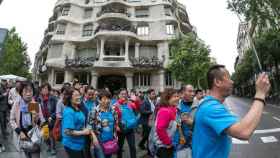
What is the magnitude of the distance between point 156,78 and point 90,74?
713cm

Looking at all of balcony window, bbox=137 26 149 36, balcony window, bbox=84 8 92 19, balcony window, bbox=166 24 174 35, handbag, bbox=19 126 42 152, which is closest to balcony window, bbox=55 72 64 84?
balcony window, bbox=84 8 92 19

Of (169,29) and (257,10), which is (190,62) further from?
(257,10)

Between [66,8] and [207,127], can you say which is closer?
[207,127]

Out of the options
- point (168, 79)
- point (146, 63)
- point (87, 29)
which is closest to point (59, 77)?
point (87, 29)

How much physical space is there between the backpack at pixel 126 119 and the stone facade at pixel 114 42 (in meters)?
25.3

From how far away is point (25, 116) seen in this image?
5.18 meters

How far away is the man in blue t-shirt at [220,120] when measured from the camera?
2.10 meters

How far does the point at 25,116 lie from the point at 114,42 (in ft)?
98.0

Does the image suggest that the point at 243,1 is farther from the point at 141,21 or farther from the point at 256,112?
the point at 256,112

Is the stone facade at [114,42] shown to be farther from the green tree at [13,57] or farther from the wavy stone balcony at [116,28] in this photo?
the green tree at [13,57]

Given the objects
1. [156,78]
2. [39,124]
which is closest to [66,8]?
[156,78]

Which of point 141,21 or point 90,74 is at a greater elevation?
point 141,21

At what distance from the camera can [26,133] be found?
5102mm

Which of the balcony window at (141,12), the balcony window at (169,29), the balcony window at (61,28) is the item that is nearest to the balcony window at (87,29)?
the balcony window at (61,28)
